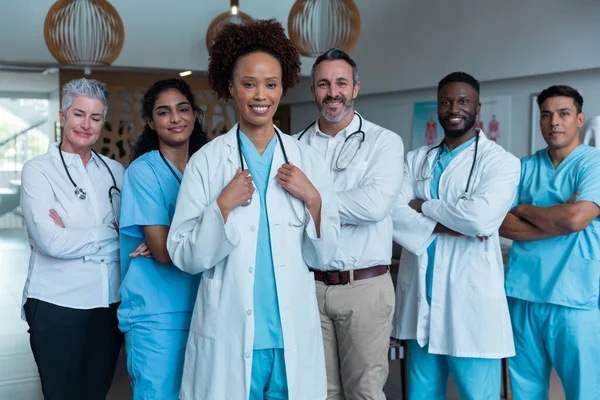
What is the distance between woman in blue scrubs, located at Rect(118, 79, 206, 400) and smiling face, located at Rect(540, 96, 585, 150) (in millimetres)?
1605

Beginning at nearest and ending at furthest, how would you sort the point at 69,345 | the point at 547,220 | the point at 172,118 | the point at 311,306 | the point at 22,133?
the point at 311,306 → the point at 172,118 → the point at 69,345 → the point at 547,220 → the point at 22,133

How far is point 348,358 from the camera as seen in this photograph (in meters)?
2.53

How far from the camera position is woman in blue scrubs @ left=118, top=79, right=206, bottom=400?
81.0 inches

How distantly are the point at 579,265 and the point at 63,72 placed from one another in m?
6.84

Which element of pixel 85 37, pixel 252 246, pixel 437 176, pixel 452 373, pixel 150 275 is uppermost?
pixel 85 37

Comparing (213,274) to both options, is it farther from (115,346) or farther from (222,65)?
(115,346)

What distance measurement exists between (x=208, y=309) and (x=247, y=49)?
2.35 feet

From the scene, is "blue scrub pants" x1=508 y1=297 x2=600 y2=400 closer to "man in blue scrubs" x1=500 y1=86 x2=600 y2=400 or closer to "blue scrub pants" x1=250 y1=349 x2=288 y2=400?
"man in blue scrubs" x1=500 y1=86 x2=600 y2=400

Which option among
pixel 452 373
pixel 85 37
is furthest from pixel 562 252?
pixel 85 37

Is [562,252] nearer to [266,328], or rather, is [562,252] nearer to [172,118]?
[266,328]

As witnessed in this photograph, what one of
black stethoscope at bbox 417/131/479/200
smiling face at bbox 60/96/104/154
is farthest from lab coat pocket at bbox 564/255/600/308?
smiling face at bbox 60/96/104/154

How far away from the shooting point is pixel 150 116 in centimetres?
230

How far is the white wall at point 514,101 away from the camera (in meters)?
4.90

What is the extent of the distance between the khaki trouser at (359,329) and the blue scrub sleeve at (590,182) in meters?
0.89
